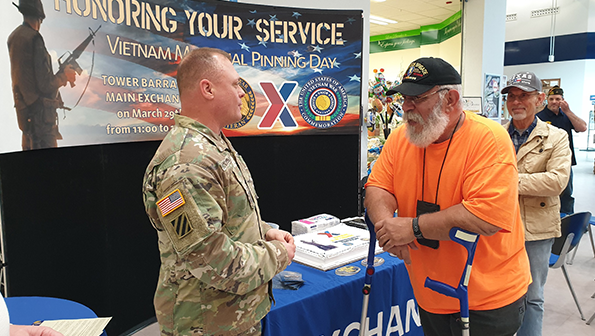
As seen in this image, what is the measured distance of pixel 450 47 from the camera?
339 inches

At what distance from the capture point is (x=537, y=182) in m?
2.08

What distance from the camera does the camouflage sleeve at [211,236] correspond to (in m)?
1.04

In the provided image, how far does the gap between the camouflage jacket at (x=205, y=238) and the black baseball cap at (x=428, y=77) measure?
→ 0.65 meters

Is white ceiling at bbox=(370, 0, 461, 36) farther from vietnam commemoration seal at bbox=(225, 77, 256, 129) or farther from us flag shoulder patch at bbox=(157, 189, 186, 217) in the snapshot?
us flag shoulder patch at bbox=(157, 189, 186, 217)

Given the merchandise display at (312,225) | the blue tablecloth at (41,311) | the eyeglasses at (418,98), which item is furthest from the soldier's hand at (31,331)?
the merchandise display at (312,225)

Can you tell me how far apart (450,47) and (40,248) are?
8653mm

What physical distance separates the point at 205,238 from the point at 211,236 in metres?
0.03

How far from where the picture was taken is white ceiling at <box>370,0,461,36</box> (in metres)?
8.54

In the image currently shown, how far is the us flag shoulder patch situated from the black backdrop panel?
1.45 m

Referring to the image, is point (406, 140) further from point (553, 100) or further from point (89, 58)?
point (553, 100)

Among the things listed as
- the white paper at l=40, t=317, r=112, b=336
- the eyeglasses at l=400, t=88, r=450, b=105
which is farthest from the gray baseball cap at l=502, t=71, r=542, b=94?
the white paper at l=40, t=317, r=112, b=336

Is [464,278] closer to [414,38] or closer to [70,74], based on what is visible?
[70,74]

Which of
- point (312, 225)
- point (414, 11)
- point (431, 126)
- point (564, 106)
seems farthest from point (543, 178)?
point (414, 11)

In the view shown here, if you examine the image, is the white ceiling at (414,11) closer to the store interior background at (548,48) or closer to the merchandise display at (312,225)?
the store interior background at (548,48)
